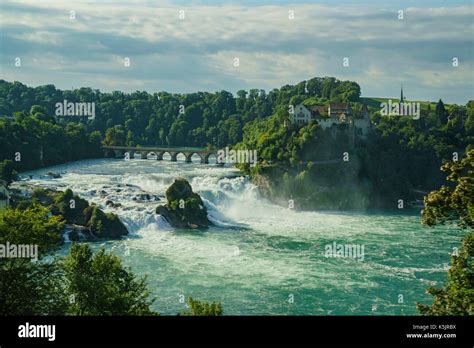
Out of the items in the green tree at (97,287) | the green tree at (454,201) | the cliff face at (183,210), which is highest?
the green tree at (454,201)

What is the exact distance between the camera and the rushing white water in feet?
73.7

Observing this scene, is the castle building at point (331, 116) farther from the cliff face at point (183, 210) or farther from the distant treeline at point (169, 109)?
the cliff face at point (183, 210)

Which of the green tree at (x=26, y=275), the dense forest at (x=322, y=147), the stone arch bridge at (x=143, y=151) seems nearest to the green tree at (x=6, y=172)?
the dense forest at (x=322, y=147)

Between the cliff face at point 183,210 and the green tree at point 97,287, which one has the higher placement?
the green tree at point 97,287

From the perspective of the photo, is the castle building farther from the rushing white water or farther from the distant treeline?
the distant treeline

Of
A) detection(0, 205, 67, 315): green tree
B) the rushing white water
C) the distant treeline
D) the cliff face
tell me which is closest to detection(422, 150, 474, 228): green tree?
detection(0, 205, 67, 315): green tree

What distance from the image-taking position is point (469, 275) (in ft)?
34.8

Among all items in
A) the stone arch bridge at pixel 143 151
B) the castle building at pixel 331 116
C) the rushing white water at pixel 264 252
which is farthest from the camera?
the stone arch bridge at pixel 143 151

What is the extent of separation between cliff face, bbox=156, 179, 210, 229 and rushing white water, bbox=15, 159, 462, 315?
703 millimetres

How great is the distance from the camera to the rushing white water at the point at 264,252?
22453mm

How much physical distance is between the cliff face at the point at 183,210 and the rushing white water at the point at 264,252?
0.70 m

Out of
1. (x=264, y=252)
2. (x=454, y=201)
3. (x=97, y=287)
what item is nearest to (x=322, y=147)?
(x=264, y=252)

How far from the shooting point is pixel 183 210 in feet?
117
